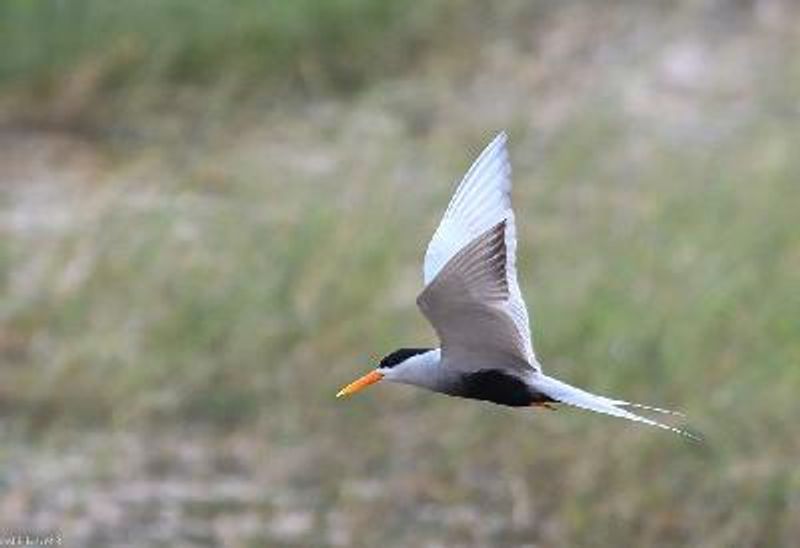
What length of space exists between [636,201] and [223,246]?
128 centimetres

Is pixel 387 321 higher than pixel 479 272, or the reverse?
pixel 387 321

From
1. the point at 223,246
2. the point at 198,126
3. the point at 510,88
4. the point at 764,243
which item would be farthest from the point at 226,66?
the point at 764,243

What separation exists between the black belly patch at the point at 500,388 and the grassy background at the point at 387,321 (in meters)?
2.23

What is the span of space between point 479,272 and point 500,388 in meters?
0.21

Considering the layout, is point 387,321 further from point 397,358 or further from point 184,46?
point 397,358

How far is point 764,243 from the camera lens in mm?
8586

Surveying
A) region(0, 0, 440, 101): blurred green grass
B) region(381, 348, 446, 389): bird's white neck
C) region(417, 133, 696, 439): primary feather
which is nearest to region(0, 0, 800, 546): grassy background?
region(0, 0, 440, 101): blurred green grass

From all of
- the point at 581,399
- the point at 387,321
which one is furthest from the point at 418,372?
the point at 387,321

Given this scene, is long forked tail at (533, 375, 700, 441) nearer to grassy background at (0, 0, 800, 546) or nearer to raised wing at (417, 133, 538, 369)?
raised wing at (417, 133, 538, 369)

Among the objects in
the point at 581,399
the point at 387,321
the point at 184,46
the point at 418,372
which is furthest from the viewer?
the point at 184,46

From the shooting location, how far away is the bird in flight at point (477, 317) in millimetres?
5441

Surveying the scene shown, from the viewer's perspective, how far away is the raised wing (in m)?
5.45

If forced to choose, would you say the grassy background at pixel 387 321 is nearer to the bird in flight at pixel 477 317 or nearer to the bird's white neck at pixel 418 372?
the bird in flight at pixel 477 317

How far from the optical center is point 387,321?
344 inches
